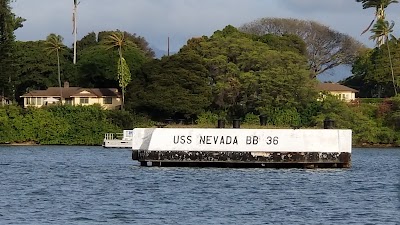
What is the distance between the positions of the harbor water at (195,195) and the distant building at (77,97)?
6396 cm

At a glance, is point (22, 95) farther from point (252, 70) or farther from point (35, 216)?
point (35, 216)

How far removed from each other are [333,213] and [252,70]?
85.7 m

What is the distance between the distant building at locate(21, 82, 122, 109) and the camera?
464 ft

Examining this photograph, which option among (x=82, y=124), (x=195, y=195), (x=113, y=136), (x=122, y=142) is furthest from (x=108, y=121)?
(x=195, y=195)

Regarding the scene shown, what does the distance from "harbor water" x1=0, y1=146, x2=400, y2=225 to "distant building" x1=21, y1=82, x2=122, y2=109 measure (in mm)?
63958

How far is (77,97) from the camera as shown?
14162 centimetres

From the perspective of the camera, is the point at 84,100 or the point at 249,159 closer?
the point at 249,159

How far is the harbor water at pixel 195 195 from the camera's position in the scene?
43.1 meters

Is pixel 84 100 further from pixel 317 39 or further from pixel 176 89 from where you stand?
pixel 317 39

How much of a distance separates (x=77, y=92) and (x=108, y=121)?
12210mm

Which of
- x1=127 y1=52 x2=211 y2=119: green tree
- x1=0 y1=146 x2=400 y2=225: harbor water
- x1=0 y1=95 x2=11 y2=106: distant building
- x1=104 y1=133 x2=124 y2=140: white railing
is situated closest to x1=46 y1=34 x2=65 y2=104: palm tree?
x1=0 y1=95 x2=11 y2=106: distant building

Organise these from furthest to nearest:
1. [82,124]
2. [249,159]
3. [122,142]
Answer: [82,124] → [122,142] → [249,159]

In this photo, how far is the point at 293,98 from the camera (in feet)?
419

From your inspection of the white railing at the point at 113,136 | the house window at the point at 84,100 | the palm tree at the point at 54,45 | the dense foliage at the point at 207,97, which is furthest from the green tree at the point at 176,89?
the palm tree at the point at 54,45
